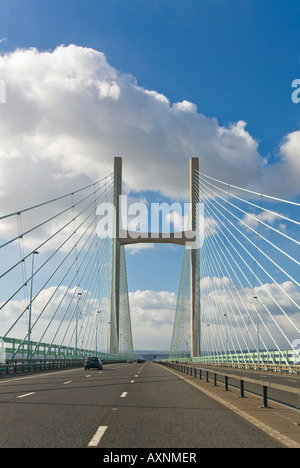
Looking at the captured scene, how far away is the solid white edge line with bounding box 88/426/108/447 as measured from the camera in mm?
7590

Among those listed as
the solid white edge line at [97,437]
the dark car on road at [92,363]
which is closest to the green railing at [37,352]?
the dark car on road at [92,363]

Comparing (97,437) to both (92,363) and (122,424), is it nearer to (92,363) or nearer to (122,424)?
(122,424)

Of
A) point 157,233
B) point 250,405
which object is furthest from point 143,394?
point 157,233

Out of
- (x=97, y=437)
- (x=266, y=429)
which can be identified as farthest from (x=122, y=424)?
(x=266, y=429)

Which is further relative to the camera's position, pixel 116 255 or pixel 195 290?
pixel 116 255

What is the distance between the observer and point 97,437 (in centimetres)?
816

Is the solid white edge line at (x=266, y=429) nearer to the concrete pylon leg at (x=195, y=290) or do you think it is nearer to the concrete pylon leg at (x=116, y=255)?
the concrete pylon leg at (x=195, y=290)

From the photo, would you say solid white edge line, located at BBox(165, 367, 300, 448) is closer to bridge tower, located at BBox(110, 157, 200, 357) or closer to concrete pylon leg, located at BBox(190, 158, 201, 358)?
bridge tower, located at BBox(110, 157, 200, 357)

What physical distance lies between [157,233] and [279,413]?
49.8 m

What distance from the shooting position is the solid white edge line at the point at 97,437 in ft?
24.9

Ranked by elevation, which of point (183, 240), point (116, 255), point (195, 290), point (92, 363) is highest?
point (183, 240)

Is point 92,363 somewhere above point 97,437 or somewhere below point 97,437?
below

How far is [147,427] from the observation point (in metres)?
9.27
